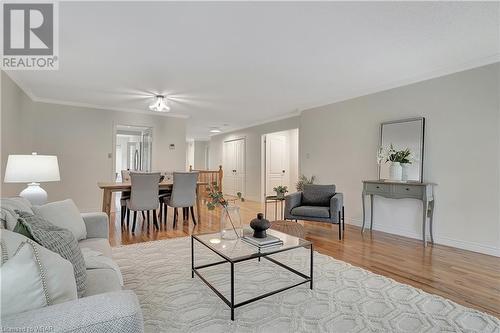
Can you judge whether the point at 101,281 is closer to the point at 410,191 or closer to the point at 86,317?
the point at 86,317

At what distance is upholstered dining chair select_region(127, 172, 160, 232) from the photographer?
12.6 feet

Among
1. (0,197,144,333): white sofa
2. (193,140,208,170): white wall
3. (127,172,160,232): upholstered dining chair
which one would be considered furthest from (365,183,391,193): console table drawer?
(193,140,208,170): white wall

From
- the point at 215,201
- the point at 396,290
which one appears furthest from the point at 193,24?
the point at 396,290

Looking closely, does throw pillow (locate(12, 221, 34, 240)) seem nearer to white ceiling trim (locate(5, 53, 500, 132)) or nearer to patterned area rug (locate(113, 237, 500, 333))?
patterned area rug (locate(113, 237, 500, 333))

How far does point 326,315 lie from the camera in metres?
1.75

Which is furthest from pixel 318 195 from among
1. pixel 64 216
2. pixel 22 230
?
pixel 22 230

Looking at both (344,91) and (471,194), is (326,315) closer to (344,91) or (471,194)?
(471,194)

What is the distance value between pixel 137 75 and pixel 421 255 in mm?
4237

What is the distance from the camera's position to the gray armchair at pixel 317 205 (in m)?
3.60

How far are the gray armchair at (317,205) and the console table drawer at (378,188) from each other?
492mm

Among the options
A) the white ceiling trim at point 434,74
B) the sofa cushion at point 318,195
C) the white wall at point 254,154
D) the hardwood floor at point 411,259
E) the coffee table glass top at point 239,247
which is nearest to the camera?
the coffee table glass top at point 239,247

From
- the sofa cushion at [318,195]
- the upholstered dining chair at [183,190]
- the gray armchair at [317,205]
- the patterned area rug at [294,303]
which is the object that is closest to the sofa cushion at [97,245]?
the patterned area rug at [294,303]

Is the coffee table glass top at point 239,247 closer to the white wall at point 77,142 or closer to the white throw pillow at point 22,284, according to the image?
the white throw pillow at point 22,284

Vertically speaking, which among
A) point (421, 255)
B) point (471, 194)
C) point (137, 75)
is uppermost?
point (137, 75)
